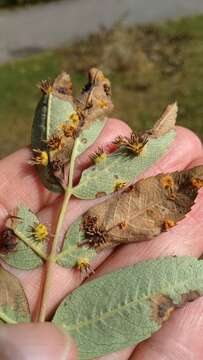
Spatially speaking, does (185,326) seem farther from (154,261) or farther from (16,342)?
(16,342)

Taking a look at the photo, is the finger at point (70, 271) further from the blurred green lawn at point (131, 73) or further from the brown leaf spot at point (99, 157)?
the blurred green lawn at point (131, 73)

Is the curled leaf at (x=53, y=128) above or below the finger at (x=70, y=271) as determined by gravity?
above

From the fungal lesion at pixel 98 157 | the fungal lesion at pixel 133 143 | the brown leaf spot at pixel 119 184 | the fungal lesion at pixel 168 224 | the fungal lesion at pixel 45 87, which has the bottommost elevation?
the fungal lesion at pixel 168 224

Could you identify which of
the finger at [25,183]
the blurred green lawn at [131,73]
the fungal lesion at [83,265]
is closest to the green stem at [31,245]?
the fungal lesion at [83,265]

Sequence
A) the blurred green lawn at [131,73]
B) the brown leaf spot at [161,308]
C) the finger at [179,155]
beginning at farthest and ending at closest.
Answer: the blurred green lawn at [131,73] < the finger at [179,155] < the brown leaf spot at [161,308]

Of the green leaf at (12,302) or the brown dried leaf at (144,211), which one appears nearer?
the green leaf at (12,302)

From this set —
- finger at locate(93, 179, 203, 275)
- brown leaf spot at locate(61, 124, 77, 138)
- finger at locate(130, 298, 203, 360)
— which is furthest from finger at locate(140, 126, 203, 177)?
finger at locate(130, 298, 203, 360)

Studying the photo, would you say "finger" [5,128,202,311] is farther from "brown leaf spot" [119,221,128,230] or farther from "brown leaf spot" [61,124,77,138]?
"brown leaf spot" [61,124,77,138]
